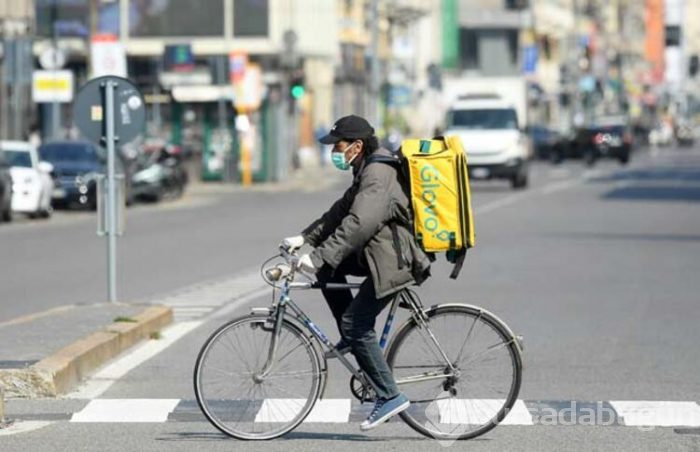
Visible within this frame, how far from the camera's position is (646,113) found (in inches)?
6762

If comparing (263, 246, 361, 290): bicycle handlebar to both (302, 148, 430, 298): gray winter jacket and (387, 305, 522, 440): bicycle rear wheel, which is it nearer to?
(302, 148, 430, 298): gray winter jacket

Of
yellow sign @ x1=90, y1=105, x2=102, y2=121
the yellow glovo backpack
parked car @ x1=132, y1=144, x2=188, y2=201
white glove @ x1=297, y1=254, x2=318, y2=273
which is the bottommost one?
parked car @ x1=132, y1=144, x2=188, y2=201

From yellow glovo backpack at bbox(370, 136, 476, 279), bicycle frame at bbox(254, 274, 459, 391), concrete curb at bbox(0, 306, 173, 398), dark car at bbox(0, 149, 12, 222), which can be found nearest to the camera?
yellow glovo backpack at bbox(370, 136, 476, 279)

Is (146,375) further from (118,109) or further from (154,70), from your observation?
(154,70)

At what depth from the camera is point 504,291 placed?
19.7m

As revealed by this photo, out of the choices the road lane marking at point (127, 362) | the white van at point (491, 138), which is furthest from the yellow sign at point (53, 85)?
the road lane marking at point (127, 362)

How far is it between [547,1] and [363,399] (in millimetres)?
119853

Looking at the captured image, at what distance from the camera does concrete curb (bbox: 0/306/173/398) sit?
1188 centimetres

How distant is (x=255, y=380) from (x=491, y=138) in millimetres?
39441

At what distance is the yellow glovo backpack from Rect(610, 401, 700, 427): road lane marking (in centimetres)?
Result: 167

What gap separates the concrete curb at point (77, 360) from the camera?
468 inches

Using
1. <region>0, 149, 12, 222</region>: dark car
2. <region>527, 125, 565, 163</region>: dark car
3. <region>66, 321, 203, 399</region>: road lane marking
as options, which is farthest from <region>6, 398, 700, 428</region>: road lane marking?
<region>527, 125, 565, 163</region>: dark car

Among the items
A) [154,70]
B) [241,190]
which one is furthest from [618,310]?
[154,70]

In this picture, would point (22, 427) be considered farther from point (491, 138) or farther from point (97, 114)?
point (491, 138)
